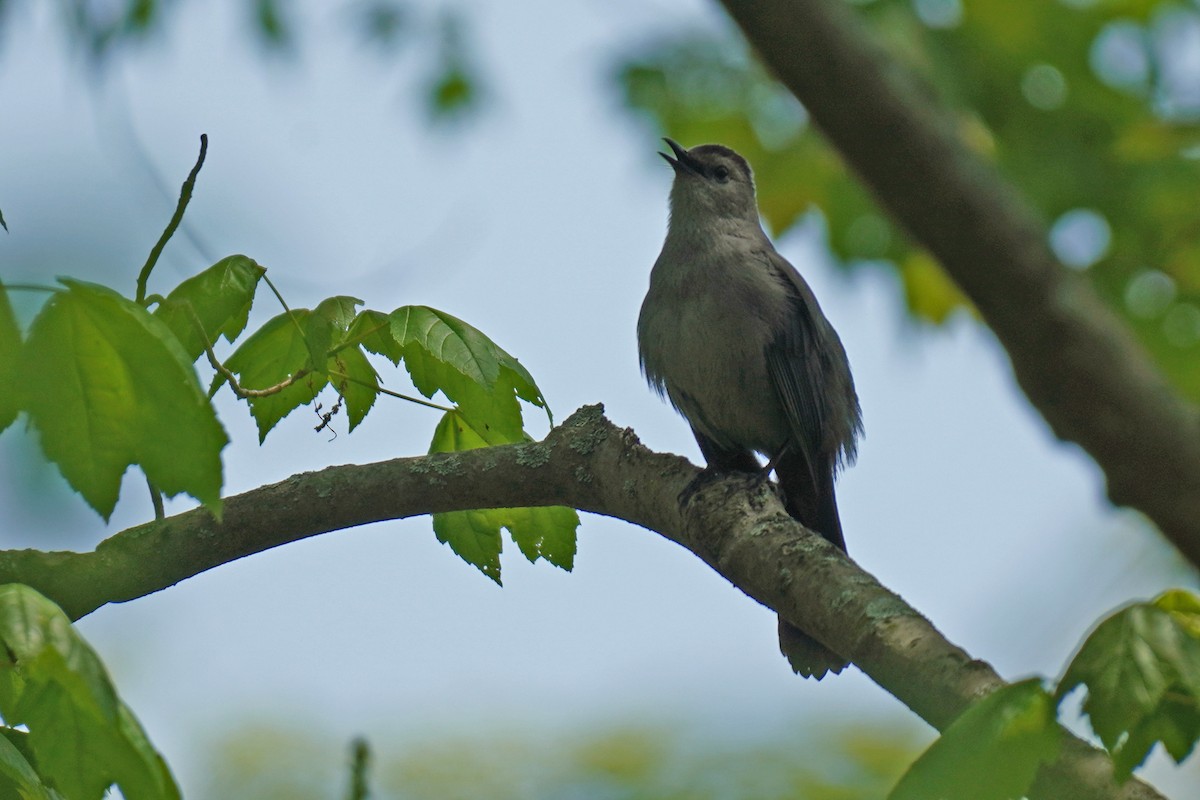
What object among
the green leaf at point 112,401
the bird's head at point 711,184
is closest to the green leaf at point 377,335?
the green leaf at point 112,401

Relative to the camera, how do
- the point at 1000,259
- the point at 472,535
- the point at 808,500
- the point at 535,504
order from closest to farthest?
the point at 1000,259 < the point at 535,504 < the point at 472,535 < the point at 808,500

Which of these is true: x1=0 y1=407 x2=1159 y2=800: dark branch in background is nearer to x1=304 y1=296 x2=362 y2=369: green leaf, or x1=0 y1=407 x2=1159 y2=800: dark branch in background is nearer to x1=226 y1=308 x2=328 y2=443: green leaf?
x1=226 y1=308 x2=328 y2=443: green leaf

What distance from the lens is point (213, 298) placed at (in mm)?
2816

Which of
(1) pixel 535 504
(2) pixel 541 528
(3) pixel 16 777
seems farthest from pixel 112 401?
(2) pixel 541 528

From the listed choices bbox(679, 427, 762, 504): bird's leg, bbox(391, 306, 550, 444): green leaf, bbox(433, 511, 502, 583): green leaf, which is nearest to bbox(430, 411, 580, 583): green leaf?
bbox(433, 511, 502, 583): green leaf

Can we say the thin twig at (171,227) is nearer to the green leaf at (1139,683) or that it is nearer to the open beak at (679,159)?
the green leaf at (1139,683)

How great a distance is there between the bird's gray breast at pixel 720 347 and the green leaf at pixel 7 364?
3118 mm

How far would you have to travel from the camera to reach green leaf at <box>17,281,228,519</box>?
6.07 feet

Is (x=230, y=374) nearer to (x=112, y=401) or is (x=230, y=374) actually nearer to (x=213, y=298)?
(x=213, y=298)

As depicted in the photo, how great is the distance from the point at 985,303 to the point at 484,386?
130 centimetres

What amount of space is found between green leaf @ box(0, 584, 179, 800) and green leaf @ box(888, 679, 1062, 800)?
1.10 m

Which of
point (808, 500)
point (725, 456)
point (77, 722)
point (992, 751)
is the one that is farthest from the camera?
point (725, 456)

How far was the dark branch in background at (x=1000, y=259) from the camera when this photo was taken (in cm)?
174

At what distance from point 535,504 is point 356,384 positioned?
1.84 feet
